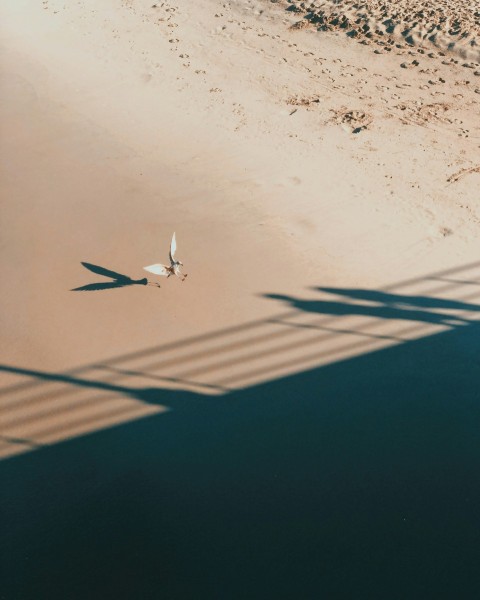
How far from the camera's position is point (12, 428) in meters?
6.08

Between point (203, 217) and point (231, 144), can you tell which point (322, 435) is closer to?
point (203, 217)

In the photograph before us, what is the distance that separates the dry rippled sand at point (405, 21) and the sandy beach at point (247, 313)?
0.05m

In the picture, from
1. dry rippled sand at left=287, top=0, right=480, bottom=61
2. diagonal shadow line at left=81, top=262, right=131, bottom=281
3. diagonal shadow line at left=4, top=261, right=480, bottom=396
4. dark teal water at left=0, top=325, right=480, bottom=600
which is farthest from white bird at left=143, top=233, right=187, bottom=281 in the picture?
dry rippled sand at left=287, top=0, right=480, bottom=61

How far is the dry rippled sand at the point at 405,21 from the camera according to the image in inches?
432

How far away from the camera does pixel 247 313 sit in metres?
7.05

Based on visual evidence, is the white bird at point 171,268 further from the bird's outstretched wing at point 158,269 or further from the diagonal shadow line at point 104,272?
the diagonal shadow line at point 104,272

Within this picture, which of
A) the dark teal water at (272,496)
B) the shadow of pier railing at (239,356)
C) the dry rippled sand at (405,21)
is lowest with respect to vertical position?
the dark teal water at (272,496)

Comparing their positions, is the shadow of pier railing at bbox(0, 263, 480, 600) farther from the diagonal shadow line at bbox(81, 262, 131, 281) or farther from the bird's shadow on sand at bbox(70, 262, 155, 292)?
the diagonal shadow line at bbox(81, 262, 131, 281)

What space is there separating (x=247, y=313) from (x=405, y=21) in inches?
295

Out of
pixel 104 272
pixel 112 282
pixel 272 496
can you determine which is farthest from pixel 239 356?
pixel 104 272

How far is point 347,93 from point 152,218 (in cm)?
420

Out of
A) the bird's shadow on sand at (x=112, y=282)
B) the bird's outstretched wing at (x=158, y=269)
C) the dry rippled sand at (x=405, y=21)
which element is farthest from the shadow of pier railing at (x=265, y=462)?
the dry rippled sand at (x=405, y=21)

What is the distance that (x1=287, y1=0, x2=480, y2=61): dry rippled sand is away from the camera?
36.0 feet

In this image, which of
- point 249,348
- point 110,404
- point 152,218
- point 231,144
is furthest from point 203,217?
point 110,404
